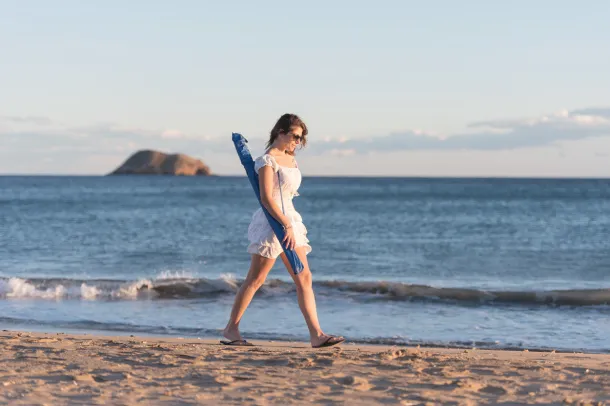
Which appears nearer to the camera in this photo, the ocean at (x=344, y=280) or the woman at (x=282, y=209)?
the woman at (x=282, y=209)

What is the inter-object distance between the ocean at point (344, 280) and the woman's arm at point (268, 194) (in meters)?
3.21

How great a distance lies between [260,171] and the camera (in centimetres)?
670

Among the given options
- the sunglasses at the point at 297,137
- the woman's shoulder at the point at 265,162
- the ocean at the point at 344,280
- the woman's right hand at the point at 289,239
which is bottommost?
the ocean at the point at 344,280

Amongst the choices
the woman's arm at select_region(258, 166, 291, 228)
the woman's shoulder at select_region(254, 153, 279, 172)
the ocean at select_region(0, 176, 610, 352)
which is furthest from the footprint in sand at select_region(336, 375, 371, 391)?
the ocean at select_region(0, 176, 610, 352)

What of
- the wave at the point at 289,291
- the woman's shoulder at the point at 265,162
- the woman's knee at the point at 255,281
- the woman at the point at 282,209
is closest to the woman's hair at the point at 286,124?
the woman at the point at 282,209

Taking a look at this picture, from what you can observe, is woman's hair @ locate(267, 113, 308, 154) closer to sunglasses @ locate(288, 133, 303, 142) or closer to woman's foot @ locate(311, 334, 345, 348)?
sunglasses @ locate(288, 133, 303, 142)

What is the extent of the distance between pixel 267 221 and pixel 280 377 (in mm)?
1500

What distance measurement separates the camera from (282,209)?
6.84 metres

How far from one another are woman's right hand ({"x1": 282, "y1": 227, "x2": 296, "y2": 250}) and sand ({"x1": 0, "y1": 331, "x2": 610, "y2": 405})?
88 cm

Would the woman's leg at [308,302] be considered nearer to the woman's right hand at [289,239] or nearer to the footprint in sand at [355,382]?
the woman's right hand at [289,239]

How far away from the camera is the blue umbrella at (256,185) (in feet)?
22.2

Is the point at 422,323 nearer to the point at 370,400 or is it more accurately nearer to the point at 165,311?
the point at 165,311

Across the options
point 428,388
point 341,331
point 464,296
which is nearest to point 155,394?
point 428,388

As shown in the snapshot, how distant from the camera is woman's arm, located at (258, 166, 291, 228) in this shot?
21.9ft
